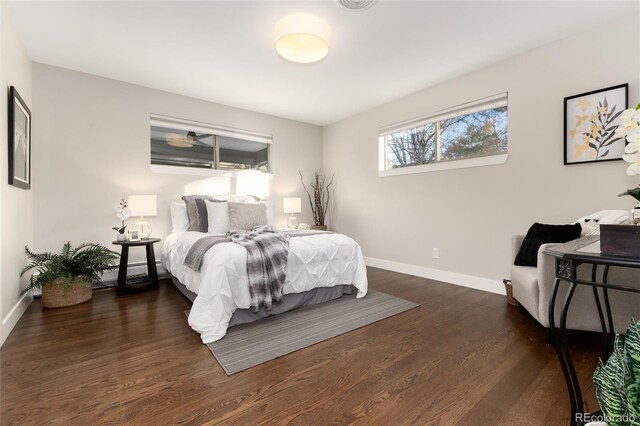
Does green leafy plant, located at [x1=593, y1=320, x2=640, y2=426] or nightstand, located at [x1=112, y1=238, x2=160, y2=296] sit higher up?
green leafy plant, located at [x1=593, y1=320, x2=640, y2=426]

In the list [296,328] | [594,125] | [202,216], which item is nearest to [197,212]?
[202,216]

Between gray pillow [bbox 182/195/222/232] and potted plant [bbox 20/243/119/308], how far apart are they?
0.93 m

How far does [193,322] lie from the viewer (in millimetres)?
2070

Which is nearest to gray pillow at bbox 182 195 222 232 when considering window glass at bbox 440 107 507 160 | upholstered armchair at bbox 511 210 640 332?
window glass at bbox 440 107 507 160

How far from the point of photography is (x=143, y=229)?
342cm

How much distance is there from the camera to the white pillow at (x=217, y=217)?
11.1 ft

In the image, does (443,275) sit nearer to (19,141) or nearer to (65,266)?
(65,266)

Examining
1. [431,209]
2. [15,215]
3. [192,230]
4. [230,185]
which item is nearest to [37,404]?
[15,215]

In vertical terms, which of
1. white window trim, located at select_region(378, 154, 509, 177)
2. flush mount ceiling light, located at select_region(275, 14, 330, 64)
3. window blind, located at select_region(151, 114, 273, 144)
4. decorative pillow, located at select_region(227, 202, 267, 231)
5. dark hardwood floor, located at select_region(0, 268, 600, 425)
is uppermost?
flush mount ceiling light, located at select_region(275, 14, 330, 64)

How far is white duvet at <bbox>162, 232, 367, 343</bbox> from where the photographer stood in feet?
6.82

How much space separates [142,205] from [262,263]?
1998 millimetres

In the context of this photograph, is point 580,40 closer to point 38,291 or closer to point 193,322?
point 193,322

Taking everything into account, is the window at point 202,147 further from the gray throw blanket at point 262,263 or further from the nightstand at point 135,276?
the gray throw blanket at point 262,263

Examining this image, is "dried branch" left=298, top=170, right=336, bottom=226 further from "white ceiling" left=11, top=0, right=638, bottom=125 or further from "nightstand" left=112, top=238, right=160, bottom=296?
"nightstand" left=112, top=238, right=160, bottom=296
